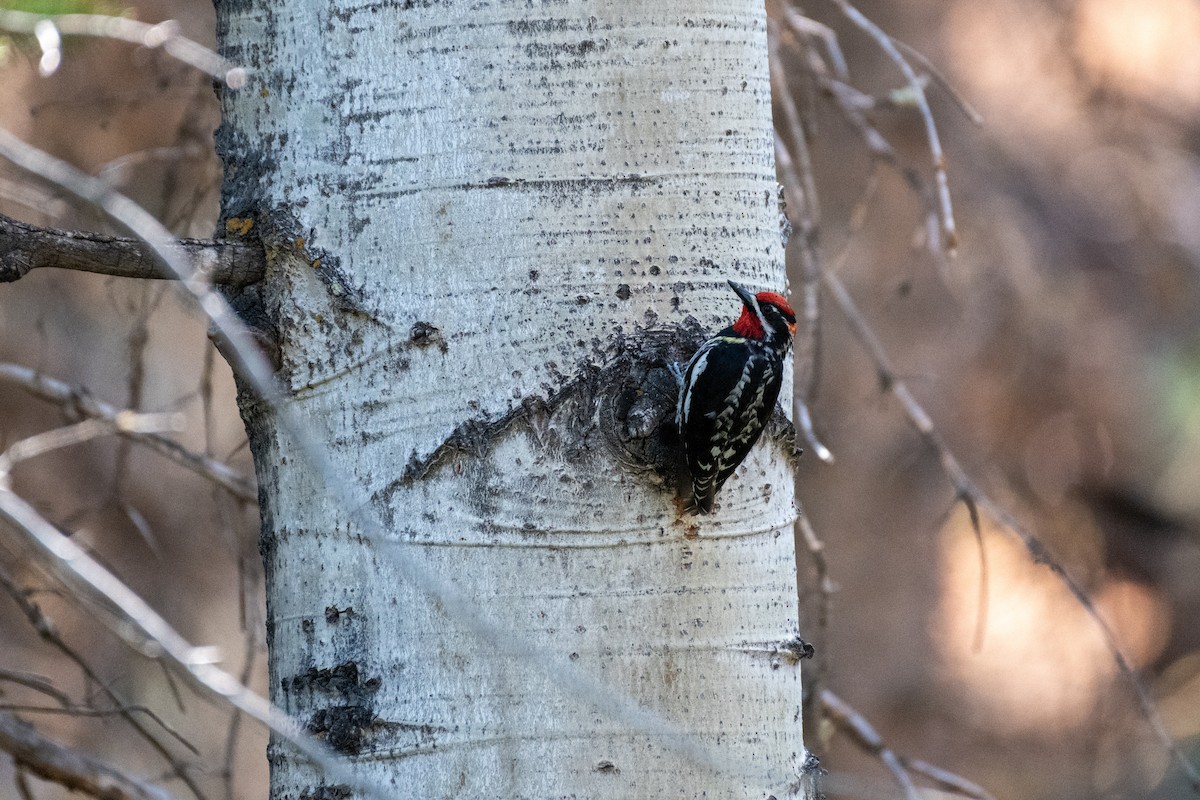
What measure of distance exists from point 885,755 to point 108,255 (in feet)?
5.72

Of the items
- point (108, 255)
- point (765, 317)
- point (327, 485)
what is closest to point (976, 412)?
point (765, 317)

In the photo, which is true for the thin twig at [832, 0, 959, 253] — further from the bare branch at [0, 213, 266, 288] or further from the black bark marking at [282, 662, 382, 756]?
the black bark marking at [282, 662, 382, 756]

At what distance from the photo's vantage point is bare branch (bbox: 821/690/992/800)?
235cm


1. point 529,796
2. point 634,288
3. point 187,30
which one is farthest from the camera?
point 187,30

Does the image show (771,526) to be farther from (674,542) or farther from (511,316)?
(511,316)

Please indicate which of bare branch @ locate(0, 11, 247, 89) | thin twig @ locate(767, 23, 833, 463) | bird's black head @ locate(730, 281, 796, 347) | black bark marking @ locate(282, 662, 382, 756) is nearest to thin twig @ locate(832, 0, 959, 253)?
thin twig @ locate(767, 23, 833, 463)

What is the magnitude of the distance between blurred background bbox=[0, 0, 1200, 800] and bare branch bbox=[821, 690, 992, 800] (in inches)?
119

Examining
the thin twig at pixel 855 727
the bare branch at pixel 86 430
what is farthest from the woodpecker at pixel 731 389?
the bare branch at pixel 86 430

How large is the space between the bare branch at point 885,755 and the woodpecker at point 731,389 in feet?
2.37

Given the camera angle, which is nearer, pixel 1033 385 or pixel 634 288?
pixel 634 288

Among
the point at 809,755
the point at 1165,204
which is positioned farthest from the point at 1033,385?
the point at 809,755

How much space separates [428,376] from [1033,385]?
5.60 meters

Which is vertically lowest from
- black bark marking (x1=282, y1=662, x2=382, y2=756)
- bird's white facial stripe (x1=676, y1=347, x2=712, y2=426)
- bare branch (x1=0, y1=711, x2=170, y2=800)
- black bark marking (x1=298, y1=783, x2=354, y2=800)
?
bare branch (x1=0, y1=711, x2=170, y2=800)

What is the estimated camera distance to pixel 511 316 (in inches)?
62.4
